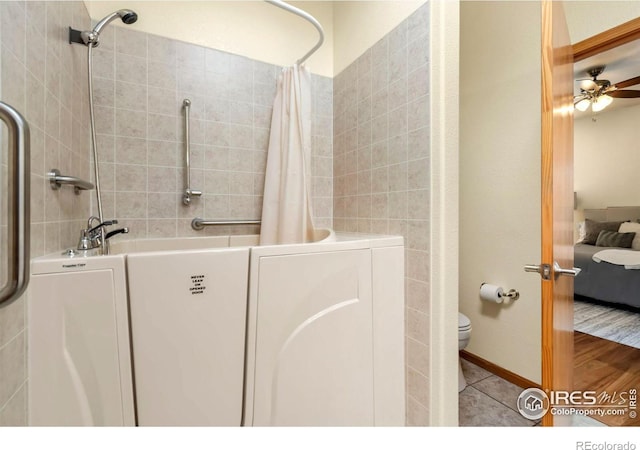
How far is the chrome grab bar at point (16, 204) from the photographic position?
500mm

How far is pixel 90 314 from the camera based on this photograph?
2.65 feet

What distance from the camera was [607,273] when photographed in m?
2.94

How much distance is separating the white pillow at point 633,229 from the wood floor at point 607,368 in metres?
1.78

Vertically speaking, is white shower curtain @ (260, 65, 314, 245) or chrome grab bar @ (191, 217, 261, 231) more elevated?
white shower curtain @ (260, 65, 314, 245)

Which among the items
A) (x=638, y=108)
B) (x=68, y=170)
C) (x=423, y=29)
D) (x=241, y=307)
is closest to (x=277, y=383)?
(x=241, y=307)

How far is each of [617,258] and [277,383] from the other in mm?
3634

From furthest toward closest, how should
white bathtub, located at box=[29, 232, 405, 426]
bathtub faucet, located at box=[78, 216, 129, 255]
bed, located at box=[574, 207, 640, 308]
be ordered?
bed, located at box=[574, 207, 640, 308] < bathtub faucet, located at box=[78, 216, 129, 255] < white bathtub, located at box=[29, 232, 405, 426]

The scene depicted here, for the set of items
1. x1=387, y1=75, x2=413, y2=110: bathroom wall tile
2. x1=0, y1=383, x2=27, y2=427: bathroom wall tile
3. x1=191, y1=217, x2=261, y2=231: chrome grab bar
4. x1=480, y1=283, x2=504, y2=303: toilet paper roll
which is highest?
x1=387, y1=75, x2=413, y2=110: bathroom wall tile

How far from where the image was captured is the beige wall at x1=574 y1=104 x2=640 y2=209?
3.02 m

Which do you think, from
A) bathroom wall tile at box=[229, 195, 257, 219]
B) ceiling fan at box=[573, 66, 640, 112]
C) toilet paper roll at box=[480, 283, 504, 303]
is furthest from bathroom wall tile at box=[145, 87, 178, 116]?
ceiling fan at box=[573, 66, 640, 112]

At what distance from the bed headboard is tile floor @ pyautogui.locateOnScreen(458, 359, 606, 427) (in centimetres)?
299

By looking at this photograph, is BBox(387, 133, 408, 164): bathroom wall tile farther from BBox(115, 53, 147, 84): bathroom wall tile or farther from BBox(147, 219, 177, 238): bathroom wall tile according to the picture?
BBox(115, 53, 147, 84): bathroom wall tile

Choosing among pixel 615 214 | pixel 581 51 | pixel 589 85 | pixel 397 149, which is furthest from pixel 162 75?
pixel 615 214

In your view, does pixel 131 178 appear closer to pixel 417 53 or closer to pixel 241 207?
pixel 241 207
